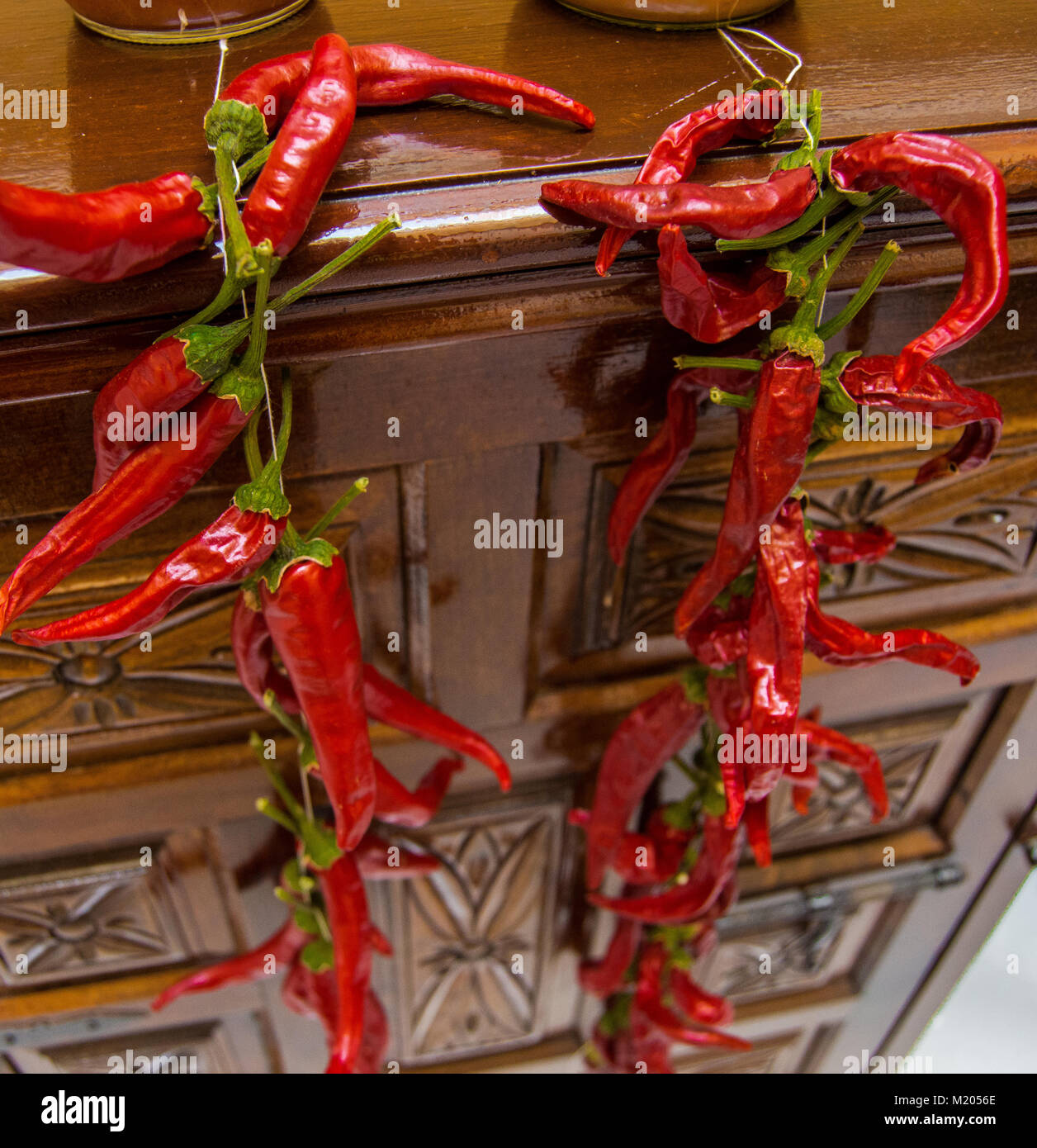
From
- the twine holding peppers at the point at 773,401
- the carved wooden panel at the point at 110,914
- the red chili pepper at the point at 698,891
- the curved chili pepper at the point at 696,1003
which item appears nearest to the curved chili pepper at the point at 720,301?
the twine holding peppers at the point at 773,401

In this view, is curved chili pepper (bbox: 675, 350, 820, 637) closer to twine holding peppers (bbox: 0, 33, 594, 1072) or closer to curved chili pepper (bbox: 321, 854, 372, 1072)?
twine holding peppers (bbox: 0, 33, 594, 1072)

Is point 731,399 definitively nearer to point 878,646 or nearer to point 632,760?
point 878,646

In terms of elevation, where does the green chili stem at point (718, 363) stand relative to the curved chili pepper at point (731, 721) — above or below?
above

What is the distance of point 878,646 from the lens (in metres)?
0.70

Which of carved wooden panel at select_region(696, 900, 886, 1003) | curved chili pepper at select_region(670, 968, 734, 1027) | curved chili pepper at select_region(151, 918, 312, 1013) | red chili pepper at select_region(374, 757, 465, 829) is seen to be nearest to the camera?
red chili pepper at select_region(374, 757, 465, 829)

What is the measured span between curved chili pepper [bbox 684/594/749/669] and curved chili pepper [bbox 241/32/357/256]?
1.24 ft

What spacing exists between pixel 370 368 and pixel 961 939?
1.12m

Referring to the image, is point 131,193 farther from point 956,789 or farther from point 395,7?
point 956,789

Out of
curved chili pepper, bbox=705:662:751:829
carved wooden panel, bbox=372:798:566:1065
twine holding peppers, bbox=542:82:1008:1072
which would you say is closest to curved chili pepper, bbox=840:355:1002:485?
twine holding peppers, bbox=542:82:1008:1072

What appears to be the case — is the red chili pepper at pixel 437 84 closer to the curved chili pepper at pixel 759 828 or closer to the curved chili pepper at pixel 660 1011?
the curved chili pepper at pixel 759 828

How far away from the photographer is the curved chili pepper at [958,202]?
54 cm

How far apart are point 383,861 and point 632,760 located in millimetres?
236

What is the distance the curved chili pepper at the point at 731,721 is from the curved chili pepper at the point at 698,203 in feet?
1.03

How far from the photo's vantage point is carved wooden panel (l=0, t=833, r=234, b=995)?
871 millimetres
